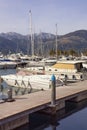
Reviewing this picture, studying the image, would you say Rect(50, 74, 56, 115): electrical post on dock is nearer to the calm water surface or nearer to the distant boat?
the calm water surface

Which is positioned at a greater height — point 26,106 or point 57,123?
point 26,106

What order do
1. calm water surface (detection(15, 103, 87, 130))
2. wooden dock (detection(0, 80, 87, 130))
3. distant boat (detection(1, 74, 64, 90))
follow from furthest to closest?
distant boat (detection(1, 74, 64, 90)) < calm water surface (detection(15, 103, 87, 130)) < wooden dock (detection(0, 80, 87, 130))

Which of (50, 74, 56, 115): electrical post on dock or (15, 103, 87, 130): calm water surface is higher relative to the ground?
(50, 74, 56, 115): electrical post on dock

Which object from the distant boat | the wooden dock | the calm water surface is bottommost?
the calm water surface

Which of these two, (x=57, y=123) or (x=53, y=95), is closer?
(x=53, y=95)

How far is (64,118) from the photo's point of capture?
21.3 m

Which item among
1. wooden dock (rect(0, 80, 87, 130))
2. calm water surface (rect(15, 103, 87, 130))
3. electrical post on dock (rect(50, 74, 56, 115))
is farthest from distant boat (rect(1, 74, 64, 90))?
electrical post on dock (rect(50, 74, 56, 115))

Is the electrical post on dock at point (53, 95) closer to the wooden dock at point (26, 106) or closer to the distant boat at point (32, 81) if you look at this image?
the wooden dock at point (26, 106)

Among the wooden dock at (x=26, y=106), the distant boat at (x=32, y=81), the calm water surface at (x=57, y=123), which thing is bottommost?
the calm water surface at (x=57, y=123)

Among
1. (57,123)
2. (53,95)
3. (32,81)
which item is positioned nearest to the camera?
(53,95)

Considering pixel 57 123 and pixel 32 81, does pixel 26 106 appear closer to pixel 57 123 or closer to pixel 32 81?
pixel 57 123

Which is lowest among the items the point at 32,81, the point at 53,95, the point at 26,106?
the point at 26,106

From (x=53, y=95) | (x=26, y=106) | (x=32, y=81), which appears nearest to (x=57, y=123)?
(x=53, y=95)

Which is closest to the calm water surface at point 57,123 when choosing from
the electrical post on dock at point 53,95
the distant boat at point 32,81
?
the electrical post on dock at point 53,95
